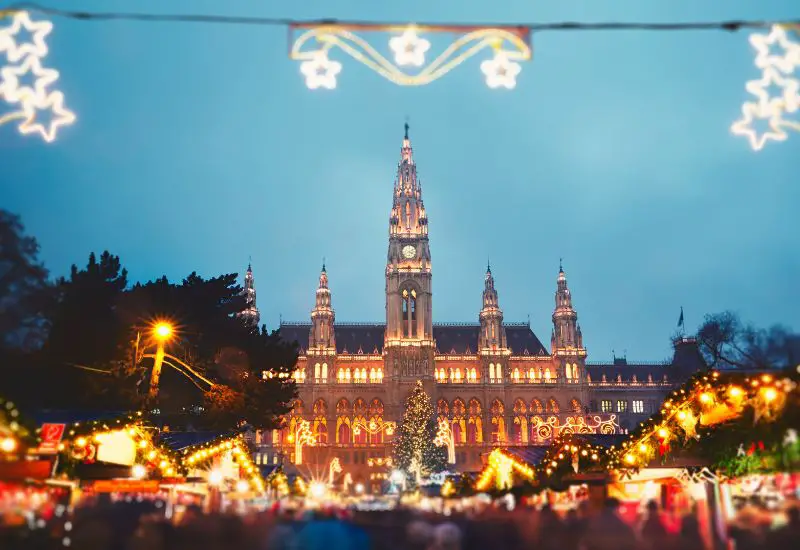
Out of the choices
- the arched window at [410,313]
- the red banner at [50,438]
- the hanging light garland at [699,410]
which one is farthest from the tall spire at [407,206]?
the red banner at [50,438]

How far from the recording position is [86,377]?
107 feet

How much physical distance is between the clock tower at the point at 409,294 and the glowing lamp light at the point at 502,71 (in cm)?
9142

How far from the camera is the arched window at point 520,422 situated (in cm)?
10212

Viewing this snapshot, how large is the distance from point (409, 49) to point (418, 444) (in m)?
78.6

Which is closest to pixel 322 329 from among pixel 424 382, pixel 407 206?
pixel 424 382

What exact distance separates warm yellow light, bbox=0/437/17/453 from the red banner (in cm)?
160

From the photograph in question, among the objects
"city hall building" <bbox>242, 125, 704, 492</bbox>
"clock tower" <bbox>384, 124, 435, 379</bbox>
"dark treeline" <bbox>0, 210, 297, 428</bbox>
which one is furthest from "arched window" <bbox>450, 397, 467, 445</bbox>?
"dark treeline" <bbox>0, 210, 297, 428</bbox>

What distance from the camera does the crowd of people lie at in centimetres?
1066

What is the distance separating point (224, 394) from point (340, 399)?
216ft

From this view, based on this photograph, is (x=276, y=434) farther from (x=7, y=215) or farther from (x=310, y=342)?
(x=7, y=215)

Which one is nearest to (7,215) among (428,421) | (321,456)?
(428,421)

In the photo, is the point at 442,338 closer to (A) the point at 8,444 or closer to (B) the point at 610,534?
(A) the point at 8,444

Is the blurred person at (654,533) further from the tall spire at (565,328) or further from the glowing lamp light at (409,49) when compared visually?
the tall spire at (565,328)

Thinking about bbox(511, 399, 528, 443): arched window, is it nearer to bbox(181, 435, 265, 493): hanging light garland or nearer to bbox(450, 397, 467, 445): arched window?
bbox(450, 397, 467, 445): arched window
